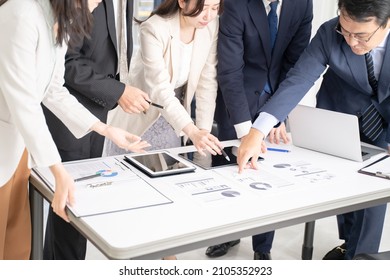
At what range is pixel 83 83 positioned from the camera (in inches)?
77.1

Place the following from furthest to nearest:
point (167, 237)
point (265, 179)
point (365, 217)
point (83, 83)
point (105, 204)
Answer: point (365, 217) → point (83, 83) → point (265, 179) → point (105, 204) → point (167, 237)

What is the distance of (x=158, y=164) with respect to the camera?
1.83 m

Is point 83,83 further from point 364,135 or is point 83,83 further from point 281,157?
point 364,135

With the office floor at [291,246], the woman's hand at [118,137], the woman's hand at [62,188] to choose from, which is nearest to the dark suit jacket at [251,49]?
the woman's hand at [118,137]

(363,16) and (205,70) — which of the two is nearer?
(363,16)

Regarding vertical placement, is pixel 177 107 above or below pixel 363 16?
below

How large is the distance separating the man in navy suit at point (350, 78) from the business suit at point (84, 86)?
607mm

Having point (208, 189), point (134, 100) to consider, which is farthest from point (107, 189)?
point (134, 100)

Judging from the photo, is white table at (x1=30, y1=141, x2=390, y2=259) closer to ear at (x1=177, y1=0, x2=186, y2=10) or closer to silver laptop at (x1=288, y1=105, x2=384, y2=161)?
silver laptop at (x1=288, y1=105, x2=384, y2=161)

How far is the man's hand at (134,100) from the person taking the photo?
6.64ft

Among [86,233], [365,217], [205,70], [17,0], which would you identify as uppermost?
[17,0]

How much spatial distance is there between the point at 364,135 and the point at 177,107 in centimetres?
84

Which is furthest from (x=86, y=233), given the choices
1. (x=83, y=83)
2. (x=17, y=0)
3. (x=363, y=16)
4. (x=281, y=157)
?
(x=363, y=16)

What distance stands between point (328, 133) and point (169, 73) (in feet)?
2.39
